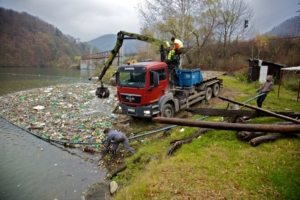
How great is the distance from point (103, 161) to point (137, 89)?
9.55 ft

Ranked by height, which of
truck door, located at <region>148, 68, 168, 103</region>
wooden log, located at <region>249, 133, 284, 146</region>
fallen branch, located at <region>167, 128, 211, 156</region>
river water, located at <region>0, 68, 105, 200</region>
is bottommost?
river water, located at <region>0, 68, 105, 200</region>

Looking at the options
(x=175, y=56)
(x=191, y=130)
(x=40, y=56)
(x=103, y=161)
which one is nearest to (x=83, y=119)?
(x=103, y=161)

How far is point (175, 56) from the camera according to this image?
34.0ft

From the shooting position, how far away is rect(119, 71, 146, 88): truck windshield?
9031 mm

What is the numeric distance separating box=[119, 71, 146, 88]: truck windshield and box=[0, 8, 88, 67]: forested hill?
24836mm

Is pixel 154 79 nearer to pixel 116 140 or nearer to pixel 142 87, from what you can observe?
pixel 142 87

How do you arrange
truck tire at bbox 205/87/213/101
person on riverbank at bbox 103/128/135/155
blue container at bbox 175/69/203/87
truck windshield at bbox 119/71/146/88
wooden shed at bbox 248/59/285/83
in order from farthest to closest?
wooden shed at bbox 248/59/285/83, truck tire at bbox 205/87/213/101, blue container at bbox 175/69/203/87, truck windshield at bbox 119/71/146/88, person on riverbank at bbox 103/128/135/155

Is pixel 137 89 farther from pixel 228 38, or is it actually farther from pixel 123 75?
pixel 228 38

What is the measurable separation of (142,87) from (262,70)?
37.2 ft

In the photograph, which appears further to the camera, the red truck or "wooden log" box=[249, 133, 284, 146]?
the red truck

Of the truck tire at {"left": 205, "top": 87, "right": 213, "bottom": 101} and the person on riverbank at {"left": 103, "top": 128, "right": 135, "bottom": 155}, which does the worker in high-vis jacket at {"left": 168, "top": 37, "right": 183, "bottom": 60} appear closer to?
the truck tire at {"left": 205, "top": 87, "right": 213, "bottom": 101}

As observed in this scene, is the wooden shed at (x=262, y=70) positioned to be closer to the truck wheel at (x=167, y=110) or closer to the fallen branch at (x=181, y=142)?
the truck wheel at (x=167, y=110)

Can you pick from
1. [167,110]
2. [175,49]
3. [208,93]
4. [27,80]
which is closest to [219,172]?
[167,110]

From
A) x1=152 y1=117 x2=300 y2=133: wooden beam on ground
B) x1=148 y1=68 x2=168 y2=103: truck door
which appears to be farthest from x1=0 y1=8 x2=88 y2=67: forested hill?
x1=152 y1=117 x2=300 y2=133: wooden beam on ground
